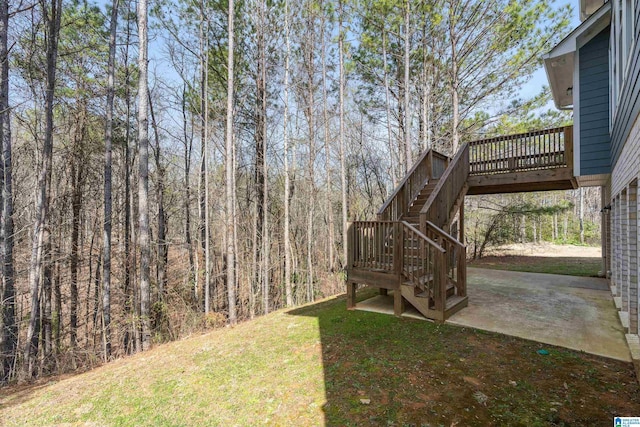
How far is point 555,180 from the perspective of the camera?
6.65 m

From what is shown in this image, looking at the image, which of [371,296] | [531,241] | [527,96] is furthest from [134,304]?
[531,241]

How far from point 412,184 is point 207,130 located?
673cm

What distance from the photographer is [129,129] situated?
955 cm

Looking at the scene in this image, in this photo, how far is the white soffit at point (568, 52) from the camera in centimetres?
556

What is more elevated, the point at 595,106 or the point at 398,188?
the point at 595,106

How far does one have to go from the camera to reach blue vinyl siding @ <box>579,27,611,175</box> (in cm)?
575

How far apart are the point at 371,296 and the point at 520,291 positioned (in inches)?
127

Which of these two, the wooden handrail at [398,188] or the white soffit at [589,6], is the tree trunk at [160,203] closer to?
the wooden handrail at [398,188]

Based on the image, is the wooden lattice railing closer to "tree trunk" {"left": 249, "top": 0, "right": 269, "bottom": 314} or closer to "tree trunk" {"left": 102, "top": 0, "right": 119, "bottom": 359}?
"tree trunk" {"left": 249, "top": 0, "right": 269, "bottom": 314}

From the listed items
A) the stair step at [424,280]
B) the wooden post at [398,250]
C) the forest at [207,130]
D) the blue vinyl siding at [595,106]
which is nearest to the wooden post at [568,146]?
the blue vinyl siding at [595,106]

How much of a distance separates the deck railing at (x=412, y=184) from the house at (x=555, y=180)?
2 cm

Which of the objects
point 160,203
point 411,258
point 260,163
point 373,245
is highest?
point 260,163

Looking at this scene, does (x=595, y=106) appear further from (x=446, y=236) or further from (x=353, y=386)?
(x=353, y=386)

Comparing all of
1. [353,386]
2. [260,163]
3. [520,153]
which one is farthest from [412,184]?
[260,163]
